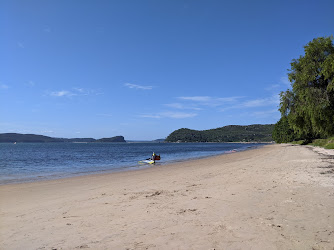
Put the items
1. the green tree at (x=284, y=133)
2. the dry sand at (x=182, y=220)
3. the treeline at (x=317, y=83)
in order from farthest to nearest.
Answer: the green tree at (x=284, y=133)
the treeline at (x=317, y=83)
the dry sand at (x=182, y=220)

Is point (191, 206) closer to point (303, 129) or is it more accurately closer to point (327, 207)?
point (327, 207)

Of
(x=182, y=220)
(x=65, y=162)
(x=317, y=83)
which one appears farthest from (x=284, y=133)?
(x=182, y=220)

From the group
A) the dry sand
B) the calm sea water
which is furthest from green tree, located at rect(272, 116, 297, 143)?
the dry sand

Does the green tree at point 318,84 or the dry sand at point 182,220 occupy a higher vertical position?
the green tree at point 318,84

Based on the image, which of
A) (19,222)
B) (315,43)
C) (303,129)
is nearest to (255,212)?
(19,222)

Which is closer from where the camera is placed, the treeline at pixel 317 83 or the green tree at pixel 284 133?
the treeline at pixel 317 83

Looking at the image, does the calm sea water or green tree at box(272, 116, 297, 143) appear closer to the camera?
the calm sea water

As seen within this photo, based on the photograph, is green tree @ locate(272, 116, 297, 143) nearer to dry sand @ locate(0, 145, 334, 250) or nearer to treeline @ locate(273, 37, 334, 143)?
treeline @ locate(273, 37, 334, 143)

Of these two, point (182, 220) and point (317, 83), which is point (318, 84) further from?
point (182, 220)

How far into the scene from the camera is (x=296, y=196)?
760 centimetres

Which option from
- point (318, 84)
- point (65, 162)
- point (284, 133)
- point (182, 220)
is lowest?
point (65, 162)

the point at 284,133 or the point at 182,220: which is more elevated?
the point at 284,133

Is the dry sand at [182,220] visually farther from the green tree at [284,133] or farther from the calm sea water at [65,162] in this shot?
the green tree at [284,133]

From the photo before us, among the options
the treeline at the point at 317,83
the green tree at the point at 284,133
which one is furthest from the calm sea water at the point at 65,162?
the green tree at the point at 284,133
